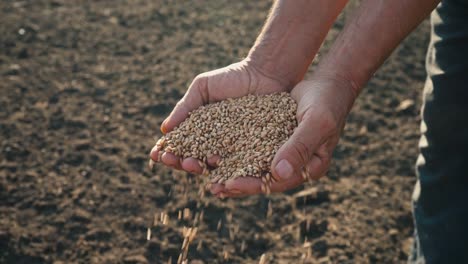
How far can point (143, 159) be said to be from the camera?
299 centimetres

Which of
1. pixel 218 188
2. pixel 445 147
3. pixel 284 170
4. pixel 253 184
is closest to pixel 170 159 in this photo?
pixel 218 188

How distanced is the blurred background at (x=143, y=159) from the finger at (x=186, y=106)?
518 mm

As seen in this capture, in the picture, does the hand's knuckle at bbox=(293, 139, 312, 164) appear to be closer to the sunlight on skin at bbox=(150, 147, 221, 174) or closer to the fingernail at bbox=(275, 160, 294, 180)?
the fingernail at bbox=(275, 160, 294, 180)

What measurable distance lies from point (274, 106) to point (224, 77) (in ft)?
0.78

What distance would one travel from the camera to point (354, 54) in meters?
1.91

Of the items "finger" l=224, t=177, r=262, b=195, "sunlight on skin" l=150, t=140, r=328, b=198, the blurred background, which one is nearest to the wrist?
"sunlight on skin" l=150, t=140, r=328, b=198

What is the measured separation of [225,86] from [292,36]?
1.07 feet

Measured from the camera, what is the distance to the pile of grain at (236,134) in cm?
190

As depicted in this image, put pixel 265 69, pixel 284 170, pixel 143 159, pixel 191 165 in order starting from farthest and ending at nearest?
1. pixel 143 159
2. pixel 265 69
3. pixel 191 165
4. pixel 284 170

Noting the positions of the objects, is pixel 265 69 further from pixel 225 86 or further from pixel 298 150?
pixel 298 150

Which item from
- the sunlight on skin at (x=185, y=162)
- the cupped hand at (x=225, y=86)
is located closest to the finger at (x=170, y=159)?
the sunlight on skin at (x=185, y=162)

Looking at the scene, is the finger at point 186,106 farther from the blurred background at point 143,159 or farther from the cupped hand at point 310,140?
the blurred background at point 143,159

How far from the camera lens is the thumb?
67.4 inches

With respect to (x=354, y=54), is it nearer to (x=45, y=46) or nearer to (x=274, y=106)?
(x=274, y=106)
